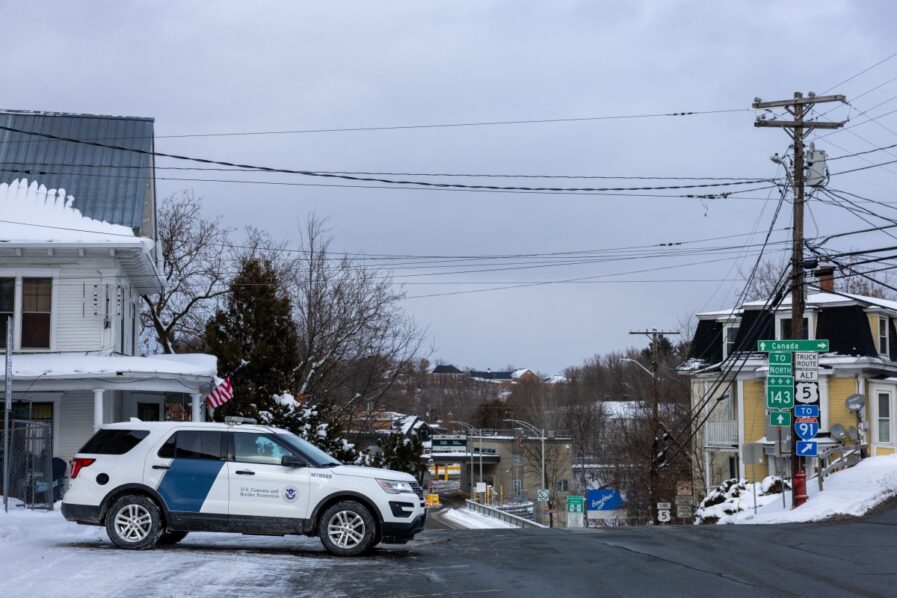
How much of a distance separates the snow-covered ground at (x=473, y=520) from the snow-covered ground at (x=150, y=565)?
2693cm

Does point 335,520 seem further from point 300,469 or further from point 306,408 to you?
point 306,408

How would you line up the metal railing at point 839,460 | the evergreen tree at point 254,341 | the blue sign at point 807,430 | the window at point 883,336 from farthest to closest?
the window at point 883,336 → the evergreen tree at point 254,341 → the metal railing at point 839,460 → the blue sign at point 807,430

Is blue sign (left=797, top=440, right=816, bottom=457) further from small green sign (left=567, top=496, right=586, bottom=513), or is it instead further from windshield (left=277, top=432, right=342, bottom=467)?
small green sign (left=567, top=496, right=586, bottom=513)

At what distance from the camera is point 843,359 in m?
38.8

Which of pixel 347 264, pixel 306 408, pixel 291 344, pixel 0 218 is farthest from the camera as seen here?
pixel 347 264

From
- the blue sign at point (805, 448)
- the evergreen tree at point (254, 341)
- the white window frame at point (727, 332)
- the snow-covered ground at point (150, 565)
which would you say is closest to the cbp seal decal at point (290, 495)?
the snow-covered ground at point (150, 565)

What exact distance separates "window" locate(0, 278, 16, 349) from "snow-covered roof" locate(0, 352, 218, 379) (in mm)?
886

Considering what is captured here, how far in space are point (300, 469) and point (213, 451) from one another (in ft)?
4.22

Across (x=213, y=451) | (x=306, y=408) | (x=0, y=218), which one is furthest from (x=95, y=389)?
(x=213, y=451)

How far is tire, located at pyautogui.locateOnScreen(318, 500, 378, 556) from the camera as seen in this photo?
46.3 feet

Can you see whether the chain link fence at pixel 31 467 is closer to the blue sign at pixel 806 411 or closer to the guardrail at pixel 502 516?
the blue sign at pixel 806 411

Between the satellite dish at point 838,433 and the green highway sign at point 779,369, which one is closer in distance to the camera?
the green highway sign at point 779,369

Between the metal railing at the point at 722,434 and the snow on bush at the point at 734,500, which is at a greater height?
the metal railing at the point at 722,434

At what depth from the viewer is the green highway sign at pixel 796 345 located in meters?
24.6
